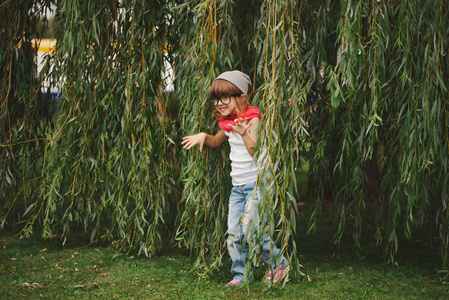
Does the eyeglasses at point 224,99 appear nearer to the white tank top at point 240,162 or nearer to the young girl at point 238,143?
the young girl at point 238,143

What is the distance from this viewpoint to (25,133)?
14.0 feet

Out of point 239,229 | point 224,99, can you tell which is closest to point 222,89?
point 224,99

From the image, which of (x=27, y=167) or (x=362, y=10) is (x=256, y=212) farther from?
(x=27, y=167)

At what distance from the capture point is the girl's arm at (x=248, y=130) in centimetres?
294

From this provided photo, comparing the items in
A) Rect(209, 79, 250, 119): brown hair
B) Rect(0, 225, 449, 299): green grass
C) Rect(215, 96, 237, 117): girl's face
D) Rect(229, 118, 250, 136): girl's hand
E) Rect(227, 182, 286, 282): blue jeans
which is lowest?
Rect(0, 225, 449, 299): green grass

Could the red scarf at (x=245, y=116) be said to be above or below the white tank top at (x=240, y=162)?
above

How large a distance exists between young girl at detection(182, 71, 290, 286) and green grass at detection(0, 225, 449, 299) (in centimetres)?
19

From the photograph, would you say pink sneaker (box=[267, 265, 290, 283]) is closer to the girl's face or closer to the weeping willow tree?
the weeping willow tree

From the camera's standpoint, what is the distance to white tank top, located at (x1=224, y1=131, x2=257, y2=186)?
122 inches

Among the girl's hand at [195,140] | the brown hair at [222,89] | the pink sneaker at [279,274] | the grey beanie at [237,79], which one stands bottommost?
the pink sneaker at [279,274]

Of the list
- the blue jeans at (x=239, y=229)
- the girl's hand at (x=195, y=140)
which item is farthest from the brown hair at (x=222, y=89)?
the blue jeans at (x=239, y=229)

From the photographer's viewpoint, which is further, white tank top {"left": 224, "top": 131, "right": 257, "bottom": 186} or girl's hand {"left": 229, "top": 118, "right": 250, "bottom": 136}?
white tank top {"left": 224, "top": 131, "right": 257, "bottom": 186}

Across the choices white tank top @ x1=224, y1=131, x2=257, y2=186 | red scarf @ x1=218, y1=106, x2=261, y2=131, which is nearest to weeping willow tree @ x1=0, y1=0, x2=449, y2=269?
red scarf @ x1=218, y1=106, x2=261, y2=131

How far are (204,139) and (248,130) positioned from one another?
278mm
